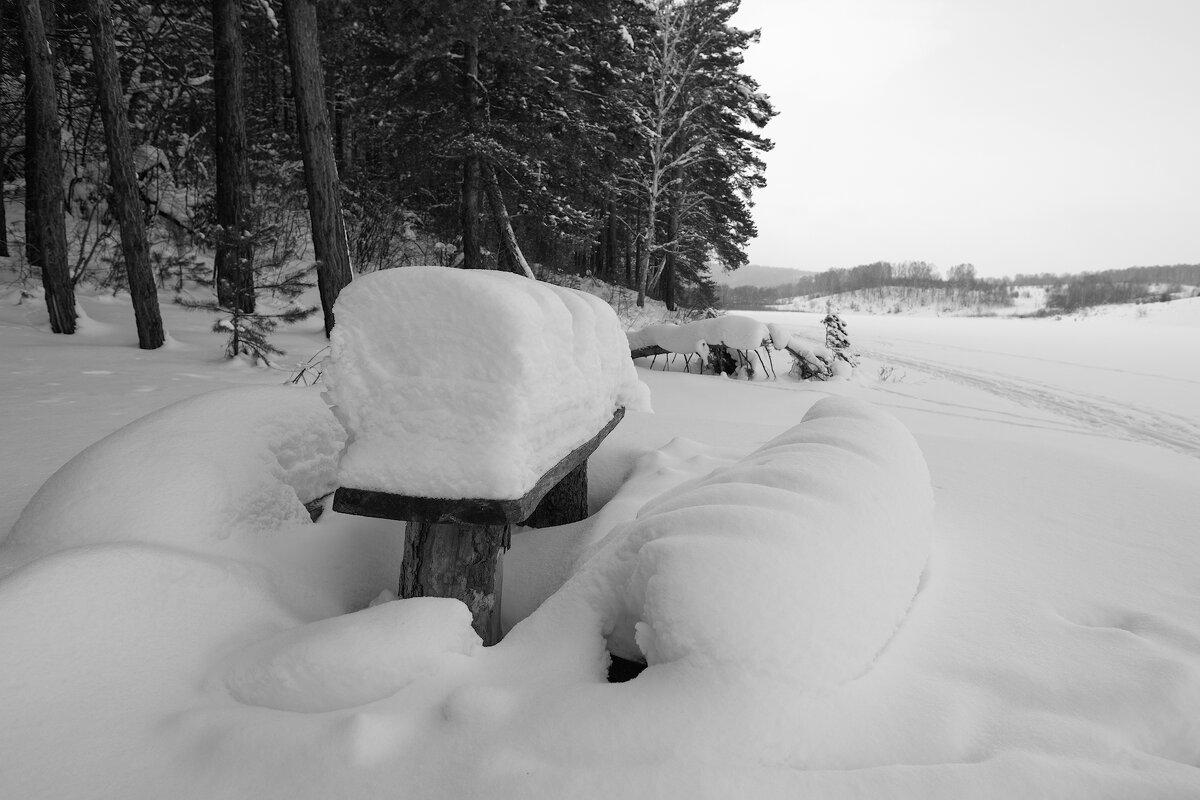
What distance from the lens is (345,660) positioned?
1.38 m

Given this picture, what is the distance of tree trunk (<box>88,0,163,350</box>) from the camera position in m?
5.99

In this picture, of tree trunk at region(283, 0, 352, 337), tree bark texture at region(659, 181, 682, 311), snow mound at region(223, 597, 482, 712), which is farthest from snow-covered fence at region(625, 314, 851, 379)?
tree bark texture at region(659, 181, 682, 311)

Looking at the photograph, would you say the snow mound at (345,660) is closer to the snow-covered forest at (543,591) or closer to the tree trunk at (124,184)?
the snow-covered forest at (543,591)

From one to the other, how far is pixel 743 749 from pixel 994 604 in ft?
3.98

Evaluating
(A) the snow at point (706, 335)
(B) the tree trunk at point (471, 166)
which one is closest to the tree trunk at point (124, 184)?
(B) the tree trunk at point (471, 166)

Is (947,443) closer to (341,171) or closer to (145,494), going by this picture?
(145,494)

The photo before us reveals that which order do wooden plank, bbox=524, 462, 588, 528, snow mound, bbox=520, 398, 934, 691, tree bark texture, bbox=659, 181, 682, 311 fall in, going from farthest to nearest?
1. tree bark texture, bbox=659, 181, 682, 311
2. wooden plank, bbox=524, 462, 588, 528
3. snow mound, bbox=520, 398, 934, 691

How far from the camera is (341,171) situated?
43.4 ft

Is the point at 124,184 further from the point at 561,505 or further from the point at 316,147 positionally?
the point at 561,505

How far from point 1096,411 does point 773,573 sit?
829 centimetres

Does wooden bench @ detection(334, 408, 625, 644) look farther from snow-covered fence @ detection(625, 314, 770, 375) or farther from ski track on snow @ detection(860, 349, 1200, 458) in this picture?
ski track on snow @ detection(860, 349, 1200, 458)

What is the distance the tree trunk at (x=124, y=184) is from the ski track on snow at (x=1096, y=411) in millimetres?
10331

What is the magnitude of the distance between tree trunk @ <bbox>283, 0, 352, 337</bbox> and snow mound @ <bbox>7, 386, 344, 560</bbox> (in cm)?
424

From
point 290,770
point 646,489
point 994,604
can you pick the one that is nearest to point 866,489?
point 994,604
